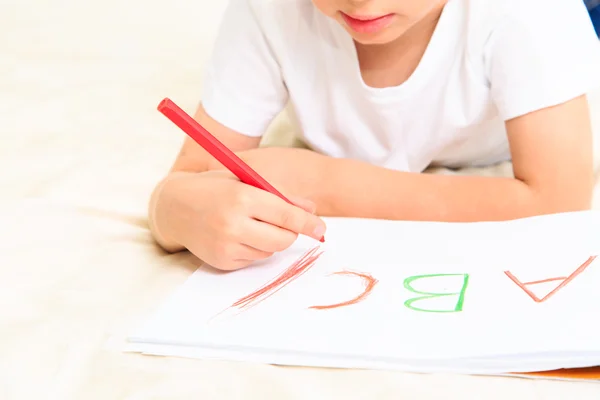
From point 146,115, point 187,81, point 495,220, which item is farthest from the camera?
point 187,81

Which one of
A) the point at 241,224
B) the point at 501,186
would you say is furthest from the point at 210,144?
the point at 501,186

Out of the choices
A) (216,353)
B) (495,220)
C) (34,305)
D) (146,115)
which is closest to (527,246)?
(495,220)

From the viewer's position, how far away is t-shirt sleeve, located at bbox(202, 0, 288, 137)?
2.44 ft

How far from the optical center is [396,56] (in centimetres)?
73

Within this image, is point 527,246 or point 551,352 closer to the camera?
point 551,352

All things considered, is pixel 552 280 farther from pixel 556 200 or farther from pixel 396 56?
pixel 396 56

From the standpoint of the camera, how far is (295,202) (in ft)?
1.78

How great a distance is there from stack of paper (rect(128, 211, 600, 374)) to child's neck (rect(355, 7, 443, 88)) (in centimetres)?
22

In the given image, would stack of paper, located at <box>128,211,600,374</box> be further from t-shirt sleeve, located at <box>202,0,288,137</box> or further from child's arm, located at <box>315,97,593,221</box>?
t-shirt sleeve, located at <box>202,0,288,137</box>

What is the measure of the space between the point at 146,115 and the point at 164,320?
0.55 metres

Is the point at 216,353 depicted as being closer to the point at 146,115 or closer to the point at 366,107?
the point at 366,107

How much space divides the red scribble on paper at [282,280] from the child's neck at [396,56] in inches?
9.9

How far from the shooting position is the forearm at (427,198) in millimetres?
636

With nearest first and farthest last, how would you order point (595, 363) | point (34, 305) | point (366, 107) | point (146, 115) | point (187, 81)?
point (595, 363)
point (34, 305)
point (366, 107)
point (146, 115)
point (187, 81)
